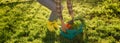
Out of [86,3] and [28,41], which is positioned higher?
Answer: [86,3]

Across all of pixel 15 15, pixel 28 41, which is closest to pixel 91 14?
pixel 28 41

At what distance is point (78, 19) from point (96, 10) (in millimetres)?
666

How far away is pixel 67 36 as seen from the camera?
4.74 m

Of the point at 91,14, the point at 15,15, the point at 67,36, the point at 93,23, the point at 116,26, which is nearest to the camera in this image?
the point at 67,36

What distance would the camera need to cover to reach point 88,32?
5.04 metres

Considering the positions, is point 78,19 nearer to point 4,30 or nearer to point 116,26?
point 116,26

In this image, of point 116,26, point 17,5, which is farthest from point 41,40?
point 17,5

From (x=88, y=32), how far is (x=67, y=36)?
59 centimetres

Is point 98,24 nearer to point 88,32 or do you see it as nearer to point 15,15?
point 88,32

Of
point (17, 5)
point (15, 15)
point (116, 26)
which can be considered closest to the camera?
point (116, 26)

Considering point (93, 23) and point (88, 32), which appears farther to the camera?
point (93, 23)

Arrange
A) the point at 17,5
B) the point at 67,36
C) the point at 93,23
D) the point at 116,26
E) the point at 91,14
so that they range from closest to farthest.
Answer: the point at 67,36 → the point at 116,26 → the point at 93,23 → the point at 91,14 → the point at 17,5

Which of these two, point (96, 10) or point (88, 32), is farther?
point (96, 10)

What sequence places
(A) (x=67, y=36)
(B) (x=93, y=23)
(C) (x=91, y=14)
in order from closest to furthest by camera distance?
1. (A) (x=67, y=36)
2. (B) (x=93, y=23)
3. (C) (x=91, y=14)
